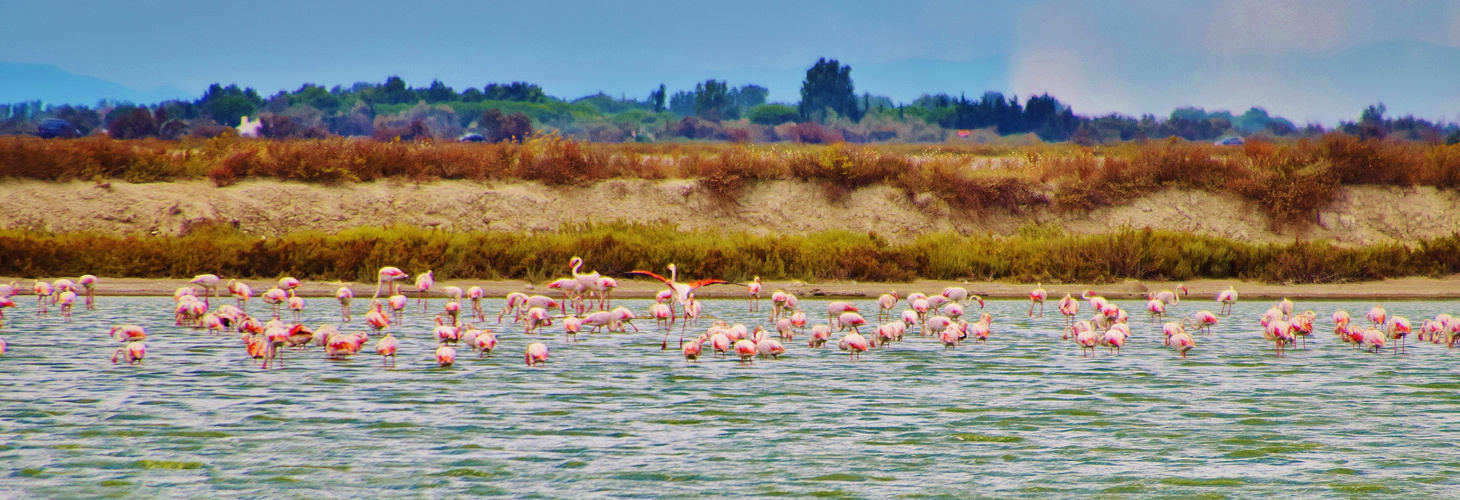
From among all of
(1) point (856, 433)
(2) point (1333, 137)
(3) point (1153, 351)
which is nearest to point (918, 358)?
(3) point (1153, 351)

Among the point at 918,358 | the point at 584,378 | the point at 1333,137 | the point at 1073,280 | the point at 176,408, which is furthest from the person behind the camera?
the point at 1333,137

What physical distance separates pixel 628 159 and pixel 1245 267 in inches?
681

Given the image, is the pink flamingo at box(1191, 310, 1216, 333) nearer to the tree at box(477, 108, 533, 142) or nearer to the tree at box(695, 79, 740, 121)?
the tree at box(477, 108, 533, 142)

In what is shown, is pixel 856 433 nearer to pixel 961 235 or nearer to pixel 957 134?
pixel 961 235

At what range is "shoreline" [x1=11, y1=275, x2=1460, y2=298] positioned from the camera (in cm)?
2541

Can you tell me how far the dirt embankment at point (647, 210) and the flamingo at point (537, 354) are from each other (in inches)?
756

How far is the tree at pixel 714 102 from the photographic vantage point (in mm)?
178000

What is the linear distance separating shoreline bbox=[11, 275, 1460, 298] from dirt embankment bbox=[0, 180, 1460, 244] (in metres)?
6.71

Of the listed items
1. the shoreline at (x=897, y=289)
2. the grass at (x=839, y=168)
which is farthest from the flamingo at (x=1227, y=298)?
the grass at (x=839, y=168)

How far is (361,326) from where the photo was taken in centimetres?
1959

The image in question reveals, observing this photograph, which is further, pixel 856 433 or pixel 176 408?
pixel 176 408

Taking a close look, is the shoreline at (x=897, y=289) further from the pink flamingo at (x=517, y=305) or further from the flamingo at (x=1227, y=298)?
the pink flamingo at (x=517, y=305)

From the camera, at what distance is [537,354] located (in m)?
14.9

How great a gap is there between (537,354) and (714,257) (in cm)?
1351
